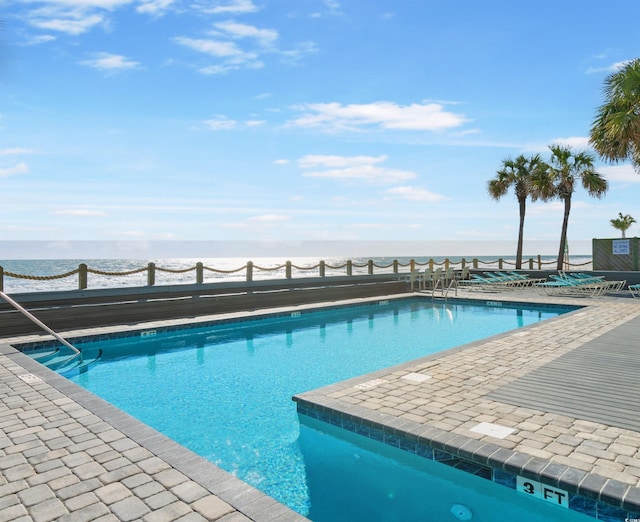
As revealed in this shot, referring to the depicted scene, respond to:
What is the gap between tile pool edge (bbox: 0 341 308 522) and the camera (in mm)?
2652

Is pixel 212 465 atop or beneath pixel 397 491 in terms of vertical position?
atop

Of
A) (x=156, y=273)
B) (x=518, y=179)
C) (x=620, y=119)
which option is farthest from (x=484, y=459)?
(x=156, y=273)

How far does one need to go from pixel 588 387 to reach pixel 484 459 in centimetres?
244

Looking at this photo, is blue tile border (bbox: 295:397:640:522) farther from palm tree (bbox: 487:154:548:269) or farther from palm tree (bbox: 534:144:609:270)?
palm tree (bbox: 487:154:548:269)

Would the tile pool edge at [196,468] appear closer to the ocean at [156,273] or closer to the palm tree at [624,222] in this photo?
the ocean at [156,273]

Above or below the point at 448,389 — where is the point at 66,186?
above

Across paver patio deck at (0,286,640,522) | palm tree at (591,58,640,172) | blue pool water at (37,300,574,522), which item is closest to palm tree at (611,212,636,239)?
palm tree at (591,58,640,172)

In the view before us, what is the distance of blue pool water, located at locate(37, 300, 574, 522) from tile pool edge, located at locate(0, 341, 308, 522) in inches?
24.8

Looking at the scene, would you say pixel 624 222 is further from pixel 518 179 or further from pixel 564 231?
pixel 564 231

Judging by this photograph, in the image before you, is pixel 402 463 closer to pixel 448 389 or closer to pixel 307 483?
pixel 307 483

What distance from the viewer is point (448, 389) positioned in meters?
5.05

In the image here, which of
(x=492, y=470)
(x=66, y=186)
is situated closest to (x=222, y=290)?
(x=492, y=470)

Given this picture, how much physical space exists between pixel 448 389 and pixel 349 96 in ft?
32.6

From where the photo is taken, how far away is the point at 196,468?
10.5ft
